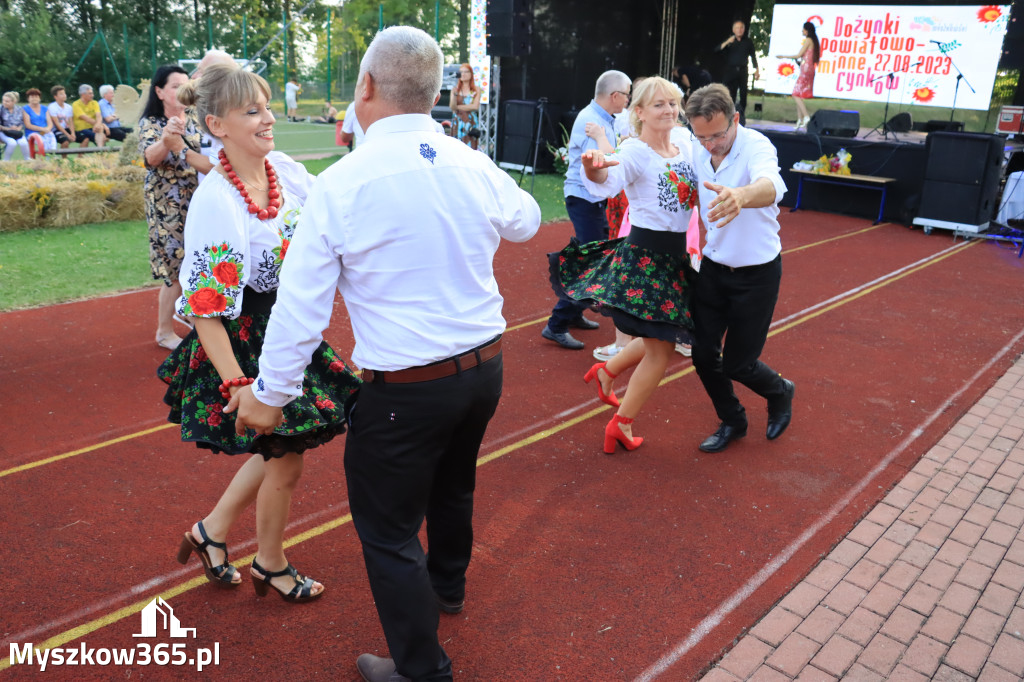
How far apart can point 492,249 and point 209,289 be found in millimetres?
880

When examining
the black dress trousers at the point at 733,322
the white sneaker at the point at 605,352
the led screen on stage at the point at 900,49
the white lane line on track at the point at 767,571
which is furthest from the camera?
the led screen on stage at the point at 900,49

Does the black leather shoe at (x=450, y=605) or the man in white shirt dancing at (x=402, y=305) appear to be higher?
the man in white shirt dancing at (x=402, y=305)

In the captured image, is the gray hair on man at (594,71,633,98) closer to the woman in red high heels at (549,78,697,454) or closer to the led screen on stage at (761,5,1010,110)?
the woman in red high heels at (549,78,697,454)

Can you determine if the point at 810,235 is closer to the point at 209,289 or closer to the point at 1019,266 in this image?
the point at 1019,266

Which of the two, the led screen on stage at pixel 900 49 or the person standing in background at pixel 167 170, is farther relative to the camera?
the led screen on stage at pixel 900 49

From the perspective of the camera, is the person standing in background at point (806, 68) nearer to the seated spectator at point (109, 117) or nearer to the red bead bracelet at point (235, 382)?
the seated spectator at point (109, 117)

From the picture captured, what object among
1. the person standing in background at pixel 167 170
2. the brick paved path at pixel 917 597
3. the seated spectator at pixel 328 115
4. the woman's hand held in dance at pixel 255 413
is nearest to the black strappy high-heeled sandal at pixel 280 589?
the woman's hand held in dance at pixel 255 413

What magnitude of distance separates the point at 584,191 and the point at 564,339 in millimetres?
1106

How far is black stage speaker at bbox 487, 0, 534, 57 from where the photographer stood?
13.6 m

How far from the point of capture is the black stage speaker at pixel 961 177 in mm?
10648

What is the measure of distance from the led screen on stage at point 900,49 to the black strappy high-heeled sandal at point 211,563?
51.8 feet

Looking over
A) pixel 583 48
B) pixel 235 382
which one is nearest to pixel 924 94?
pixel 583 48

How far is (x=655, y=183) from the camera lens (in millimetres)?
4078

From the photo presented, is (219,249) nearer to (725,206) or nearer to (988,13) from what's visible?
(725,206)
